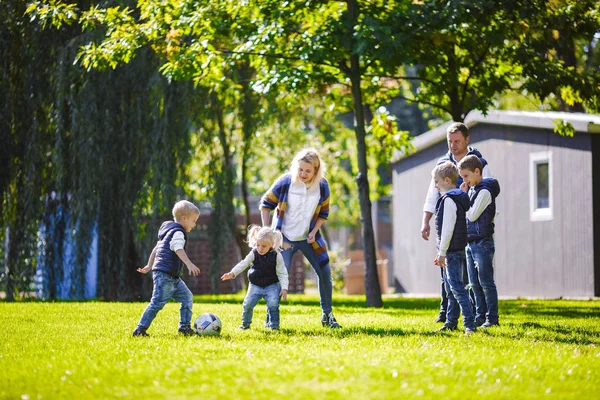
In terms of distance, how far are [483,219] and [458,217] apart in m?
0.84

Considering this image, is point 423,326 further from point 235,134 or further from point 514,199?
point 235,134

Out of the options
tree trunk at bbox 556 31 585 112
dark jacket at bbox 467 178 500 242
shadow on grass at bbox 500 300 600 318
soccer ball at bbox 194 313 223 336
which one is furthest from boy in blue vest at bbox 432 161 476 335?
tree trunk at bbox 556 31 585 112

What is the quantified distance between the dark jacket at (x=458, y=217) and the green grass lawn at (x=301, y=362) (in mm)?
869

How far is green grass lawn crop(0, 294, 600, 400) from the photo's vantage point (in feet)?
17.3

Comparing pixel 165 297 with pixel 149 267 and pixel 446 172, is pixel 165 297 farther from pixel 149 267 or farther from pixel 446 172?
pixel 446 172

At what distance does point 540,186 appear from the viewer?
2016cm

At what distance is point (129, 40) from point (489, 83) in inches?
262

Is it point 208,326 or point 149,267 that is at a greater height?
point 149,267

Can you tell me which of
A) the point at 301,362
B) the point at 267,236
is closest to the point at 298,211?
the point at 267,236

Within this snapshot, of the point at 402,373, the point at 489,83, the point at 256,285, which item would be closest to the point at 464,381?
the point at 402,373

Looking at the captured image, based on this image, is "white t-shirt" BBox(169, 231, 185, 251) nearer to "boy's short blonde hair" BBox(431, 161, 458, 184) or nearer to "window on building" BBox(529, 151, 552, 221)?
"boy's short blonde hair" BBox(431, 161, 458, 184)

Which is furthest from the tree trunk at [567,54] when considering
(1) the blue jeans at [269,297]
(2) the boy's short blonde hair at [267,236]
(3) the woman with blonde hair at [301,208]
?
(1) the blue jeans at [269,297]

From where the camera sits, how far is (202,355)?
6.70 metres

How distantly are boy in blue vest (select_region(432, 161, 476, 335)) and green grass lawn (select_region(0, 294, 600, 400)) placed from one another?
345 mm
